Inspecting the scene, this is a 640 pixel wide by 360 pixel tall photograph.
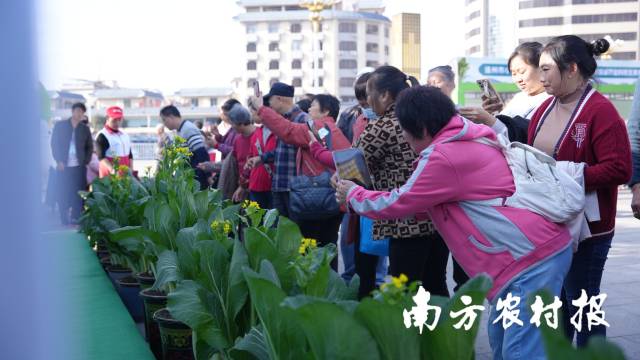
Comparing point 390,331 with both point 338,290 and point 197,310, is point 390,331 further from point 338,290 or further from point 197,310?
point 197,310

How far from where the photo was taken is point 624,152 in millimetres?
2748

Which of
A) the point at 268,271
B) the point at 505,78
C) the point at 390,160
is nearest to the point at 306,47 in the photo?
the point at 505,78

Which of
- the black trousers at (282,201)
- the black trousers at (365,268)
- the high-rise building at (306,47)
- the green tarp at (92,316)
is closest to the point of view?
the green tarp at (92,316)

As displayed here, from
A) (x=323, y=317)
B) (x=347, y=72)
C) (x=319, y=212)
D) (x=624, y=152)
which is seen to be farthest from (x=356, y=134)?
(x=347, y=72)

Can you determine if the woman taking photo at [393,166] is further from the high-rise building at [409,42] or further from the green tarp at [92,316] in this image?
the high-rise building at [409,42]

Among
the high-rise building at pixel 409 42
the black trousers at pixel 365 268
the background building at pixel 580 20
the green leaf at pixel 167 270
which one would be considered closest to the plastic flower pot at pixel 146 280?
the green leaf at pixel 167 270

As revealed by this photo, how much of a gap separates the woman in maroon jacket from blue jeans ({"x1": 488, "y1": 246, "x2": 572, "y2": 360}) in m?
0.47

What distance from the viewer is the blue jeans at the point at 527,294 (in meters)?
2.30

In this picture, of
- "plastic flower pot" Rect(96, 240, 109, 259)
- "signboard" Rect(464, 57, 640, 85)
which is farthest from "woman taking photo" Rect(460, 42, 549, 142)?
"signboard" Rect(464, 57, 640, 85)

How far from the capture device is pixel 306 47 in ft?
317

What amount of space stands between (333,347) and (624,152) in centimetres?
175

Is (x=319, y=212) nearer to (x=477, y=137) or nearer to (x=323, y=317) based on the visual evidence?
(x=477, y=137)

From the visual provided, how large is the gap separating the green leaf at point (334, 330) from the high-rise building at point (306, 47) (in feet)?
302

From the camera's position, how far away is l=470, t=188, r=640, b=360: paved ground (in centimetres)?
392
